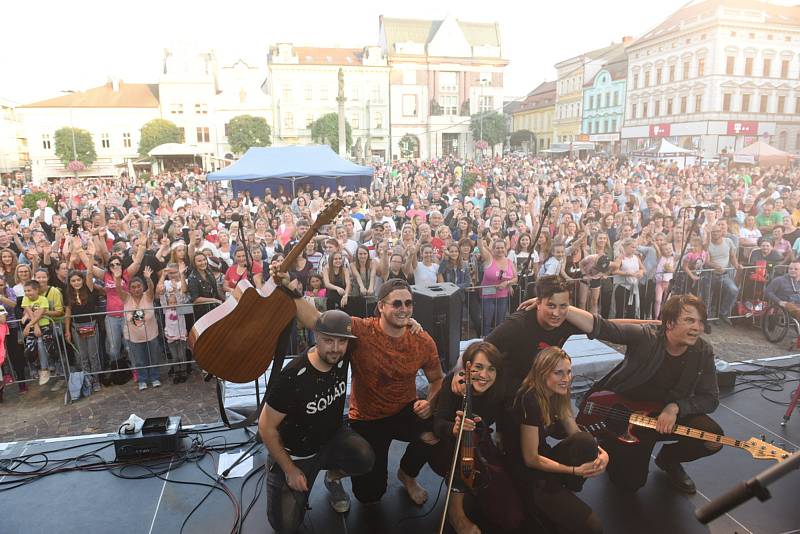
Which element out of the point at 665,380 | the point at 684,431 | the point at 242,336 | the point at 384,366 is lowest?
the point at 684,431

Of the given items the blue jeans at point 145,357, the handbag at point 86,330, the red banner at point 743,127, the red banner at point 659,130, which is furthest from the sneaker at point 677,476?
the red banner at point 659,130

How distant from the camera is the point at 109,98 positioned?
153ft

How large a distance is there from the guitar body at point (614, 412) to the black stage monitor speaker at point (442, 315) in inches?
54.3

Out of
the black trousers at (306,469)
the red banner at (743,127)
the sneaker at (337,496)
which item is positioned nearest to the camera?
the black trousers at (306,469)

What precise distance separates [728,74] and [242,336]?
2567 centimetres

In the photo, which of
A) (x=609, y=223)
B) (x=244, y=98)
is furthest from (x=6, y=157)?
(x=609, y=223)

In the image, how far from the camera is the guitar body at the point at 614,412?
3.24 metres

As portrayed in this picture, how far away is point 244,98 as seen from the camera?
47031 millimetres

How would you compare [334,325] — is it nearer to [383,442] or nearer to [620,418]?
[383,442]

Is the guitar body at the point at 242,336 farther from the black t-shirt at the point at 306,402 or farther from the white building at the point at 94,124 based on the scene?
the white building at the point at 94,124

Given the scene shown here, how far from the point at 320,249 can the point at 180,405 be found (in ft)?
8.68

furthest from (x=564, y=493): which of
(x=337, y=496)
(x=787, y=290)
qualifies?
(x=787, y=290)

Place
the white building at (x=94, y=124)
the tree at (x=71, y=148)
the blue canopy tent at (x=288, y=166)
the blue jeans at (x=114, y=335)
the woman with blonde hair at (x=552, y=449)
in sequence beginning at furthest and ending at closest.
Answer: the white building at (x=94, y=124)
the tree at (x=71, y=148)
the blue canopy tent at (x=288, y=166)
the blue jeans at (x=114, y=335)
the woman with blonde hair at (x=552, y=449)

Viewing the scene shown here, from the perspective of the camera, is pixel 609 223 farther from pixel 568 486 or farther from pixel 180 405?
pixel 180 405
